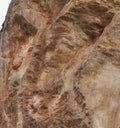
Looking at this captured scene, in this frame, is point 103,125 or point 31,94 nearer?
point 103,125

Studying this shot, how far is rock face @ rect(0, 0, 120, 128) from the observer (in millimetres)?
11180

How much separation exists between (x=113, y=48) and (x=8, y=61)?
227 inches

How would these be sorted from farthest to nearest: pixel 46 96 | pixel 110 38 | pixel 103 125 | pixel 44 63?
pixel 44 63 < pixel 46 96 < pixel 110 38 < pixel 103 125

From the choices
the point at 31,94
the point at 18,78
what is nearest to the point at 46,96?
the point at 31,94

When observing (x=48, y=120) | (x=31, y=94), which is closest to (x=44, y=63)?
(x=31, y=94)

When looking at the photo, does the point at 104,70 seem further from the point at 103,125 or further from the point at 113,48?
the point at 103,125

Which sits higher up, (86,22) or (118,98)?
(86,22)

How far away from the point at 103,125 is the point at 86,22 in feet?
11.5

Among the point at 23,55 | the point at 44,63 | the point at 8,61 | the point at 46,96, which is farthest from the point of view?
the point at 8,61

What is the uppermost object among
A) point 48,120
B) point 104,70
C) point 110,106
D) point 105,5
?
point 105,5

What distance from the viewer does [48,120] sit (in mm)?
11992

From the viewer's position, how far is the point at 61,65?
1329 centimetres

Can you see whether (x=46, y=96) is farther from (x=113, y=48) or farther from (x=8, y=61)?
(x=8, y=61)

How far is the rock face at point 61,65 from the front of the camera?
1118 cm
